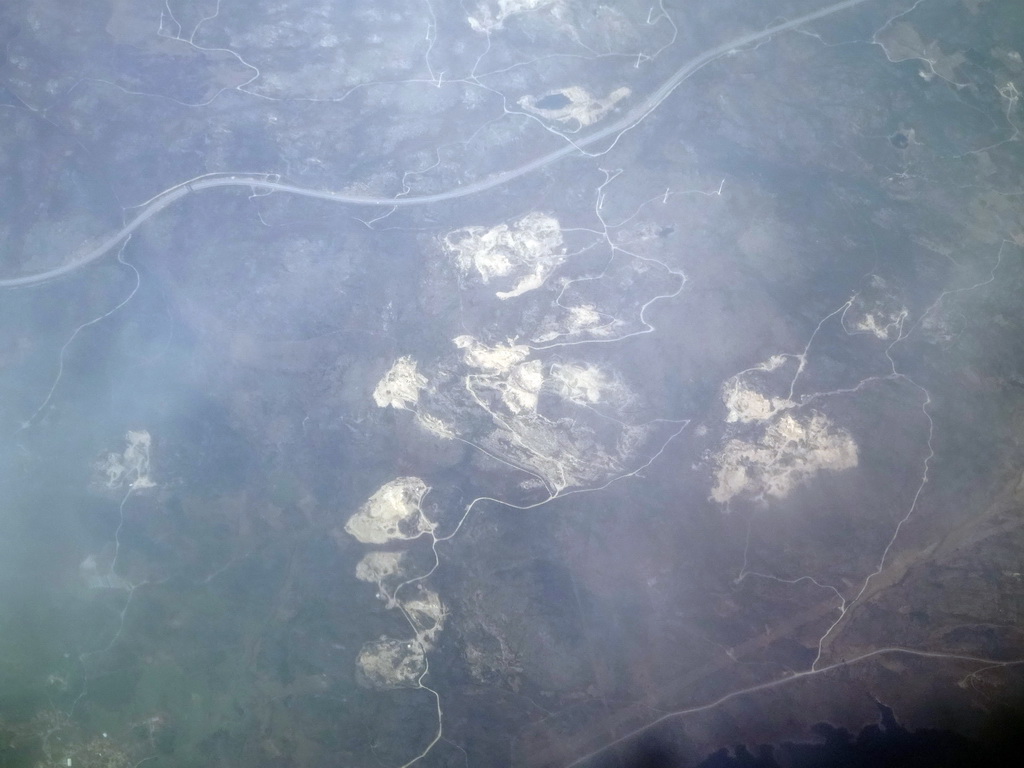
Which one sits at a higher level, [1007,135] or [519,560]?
[1007,135]

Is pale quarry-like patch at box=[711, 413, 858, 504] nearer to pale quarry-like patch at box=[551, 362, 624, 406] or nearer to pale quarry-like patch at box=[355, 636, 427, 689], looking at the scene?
pale quarry-like patch at box=[551, 362, 624, 406]

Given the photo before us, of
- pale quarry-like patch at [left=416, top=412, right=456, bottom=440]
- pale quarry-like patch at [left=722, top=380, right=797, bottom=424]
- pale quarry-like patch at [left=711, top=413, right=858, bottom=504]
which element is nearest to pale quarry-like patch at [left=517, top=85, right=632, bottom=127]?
pale quarry-like patch at [left=722, top=380, right=797, bottom=424]

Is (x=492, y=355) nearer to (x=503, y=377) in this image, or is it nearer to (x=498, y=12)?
(x=503, y=377)

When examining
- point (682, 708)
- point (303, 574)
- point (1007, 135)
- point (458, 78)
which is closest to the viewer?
point (682, 708)

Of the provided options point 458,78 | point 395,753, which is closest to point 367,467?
point 395,753

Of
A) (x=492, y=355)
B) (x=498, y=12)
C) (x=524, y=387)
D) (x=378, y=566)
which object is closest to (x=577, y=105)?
(x=498, y=12)

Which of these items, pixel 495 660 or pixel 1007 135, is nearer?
pixel 495 660

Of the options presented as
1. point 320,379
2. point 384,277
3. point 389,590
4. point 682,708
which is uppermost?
point 384,277

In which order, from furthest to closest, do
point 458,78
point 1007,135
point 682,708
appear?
point 458,78
point 1007,135
point 682,708

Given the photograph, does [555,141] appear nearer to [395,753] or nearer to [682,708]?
[682,708]
